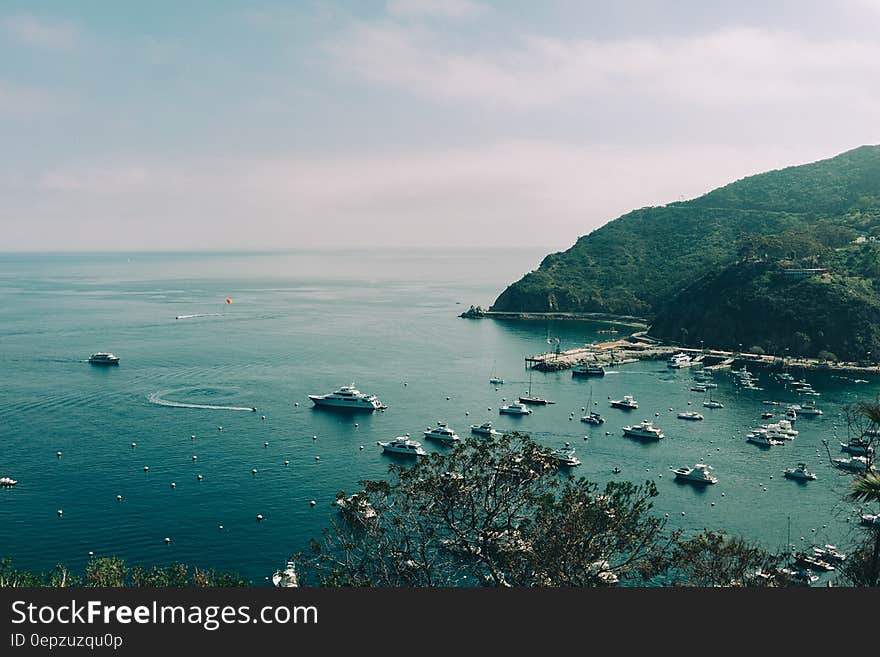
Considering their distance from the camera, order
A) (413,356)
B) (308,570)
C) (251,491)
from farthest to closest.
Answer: (413,356) → (251,491) → (308,570)

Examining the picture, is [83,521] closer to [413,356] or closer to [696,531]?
[696,531]

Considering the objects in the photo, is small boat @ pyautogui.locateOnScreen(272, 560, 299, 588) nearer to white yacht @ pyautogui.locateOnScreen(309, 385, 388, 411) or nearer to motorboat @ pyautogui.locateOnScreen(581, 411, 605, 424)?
white yacht @ pyautogui.locateOnScreen(309, 385, 388, 411)

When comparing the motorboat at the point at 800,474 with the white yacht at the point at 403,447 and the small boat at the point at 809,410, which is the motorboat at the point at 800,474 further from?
the white yacht at the point at 403,447

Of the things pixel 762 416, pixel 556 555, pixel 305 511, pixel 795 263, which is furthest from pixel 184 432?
pixel 795 263

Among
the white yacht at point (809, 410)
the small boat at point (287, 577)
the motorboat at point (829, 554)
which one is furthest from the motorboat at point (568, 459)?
A: the white yacht at point (809, 410)

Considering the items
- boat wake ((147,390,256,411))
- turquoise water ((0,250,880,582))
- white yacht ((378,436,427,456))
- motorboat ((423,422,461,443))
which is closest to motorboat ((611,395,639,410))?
turquoise water ((0,250,880,582))

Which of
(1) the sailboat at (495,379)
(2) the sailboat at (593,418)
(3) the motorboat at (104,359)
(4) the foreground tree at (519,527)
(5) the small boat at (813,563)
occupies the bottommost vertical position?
(5) the small boat at (813,563)
